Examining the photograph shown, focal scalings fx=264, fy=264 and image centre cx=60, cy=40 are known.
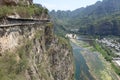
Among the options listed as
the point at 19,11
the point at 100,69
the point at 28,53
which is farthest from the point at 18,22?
the point at 100,69

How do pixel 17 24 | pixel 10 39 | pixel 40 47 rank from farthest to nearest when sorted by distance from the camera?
1. pixel 40 47
2. pixel 17 24
3. pixel 10 39

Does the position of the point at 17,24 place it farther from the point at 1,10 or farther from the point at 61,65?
the point at 61,65

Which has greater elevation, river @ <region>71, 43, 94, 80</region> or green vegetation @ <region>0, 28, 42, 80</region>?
green vegetation @ <region>0, 28, 42, 80</region>

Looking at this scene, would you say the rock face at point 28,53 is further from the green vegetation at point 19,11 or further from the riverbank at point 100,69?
the riverbank at point 100,69

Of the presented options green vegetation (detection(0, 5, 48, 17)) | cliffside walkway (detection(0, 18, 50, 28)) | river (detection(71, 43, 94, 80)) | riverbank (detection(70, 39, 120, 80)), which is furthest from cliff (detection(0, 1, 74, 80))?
riverbank (detection(70, 39, 120, 80))

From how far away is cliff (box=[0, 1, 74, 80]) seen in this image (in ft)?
74.5

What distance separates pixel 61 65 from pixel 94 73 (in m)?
28.9

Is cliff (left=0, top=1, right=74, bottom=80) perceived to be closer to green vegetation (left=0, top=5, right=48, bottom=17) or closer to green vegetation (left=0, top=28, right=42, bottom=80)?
green vegetation (left=0, top=28, right=42, bottom=80)

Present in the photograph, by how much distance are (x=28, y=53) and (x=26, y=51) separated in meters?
0.63

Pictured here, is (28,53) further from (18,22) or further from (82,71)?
(82,71)

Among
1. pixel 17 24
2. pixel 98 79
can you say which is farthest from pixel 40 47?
pixel 98 79

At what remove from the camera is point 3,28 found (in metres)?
23.3

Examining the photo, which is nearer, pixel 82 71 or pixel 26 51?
pixel 26 51

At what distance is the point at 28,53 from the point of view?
2934 centimetres
